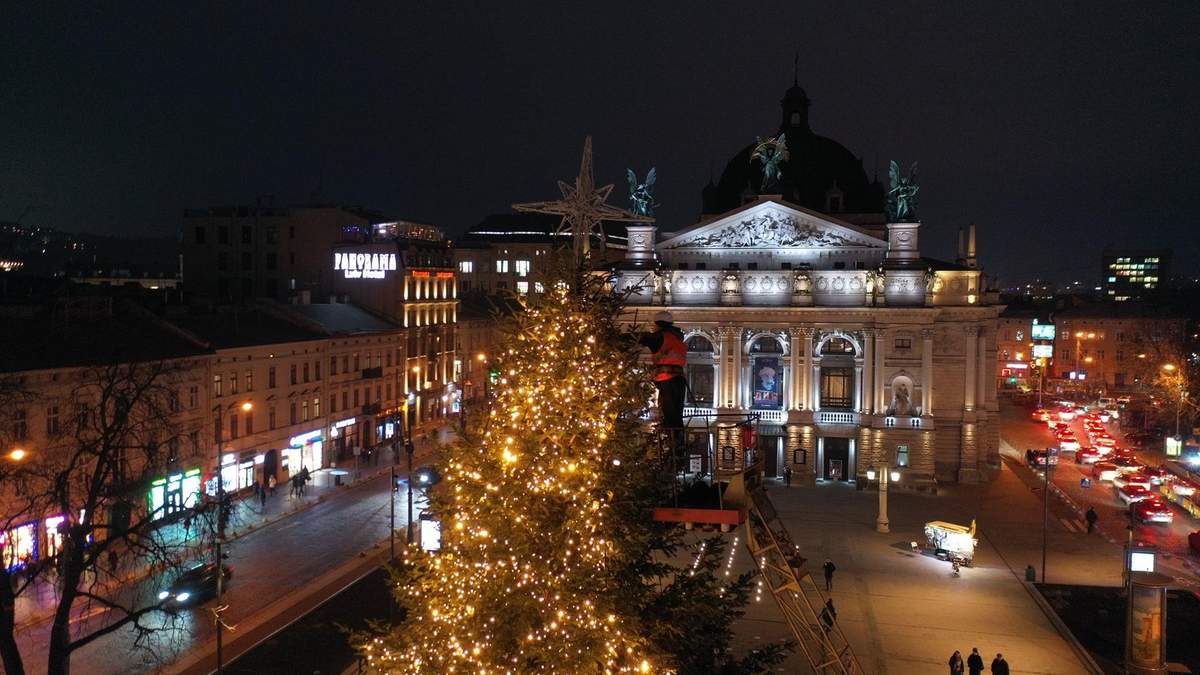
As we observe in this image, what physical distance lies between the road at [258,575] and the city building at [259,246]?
27.7m

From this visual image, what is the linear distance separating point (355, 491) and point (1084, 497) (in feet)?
131

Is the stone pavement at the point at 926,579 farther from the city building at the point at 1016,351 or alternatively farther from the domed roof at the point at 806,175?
the city building at the point at 1016,351

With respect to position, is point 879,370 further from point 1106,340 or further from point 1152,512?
point 1106,340

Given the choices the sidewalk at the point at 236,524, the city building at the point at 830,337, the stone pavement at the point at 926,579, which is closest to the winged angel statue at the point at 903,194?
the city building at the point at 830,337

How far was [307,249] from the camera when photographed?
7412 cm

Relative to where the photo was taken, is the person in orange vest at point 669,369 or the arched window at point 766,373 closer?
the person in orange vest at point 669,369

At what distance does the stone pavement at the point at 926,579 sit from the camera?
1075 inches

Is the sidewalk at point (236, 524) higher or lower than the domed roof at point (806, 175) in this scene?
lower

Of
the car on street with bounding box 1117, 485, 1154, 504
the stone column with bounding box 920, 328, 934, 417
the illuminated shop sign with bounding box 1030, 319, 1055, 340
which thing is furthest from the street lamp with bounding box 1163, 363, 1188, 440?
the stone column with bounding box 920, 328, 934, 417

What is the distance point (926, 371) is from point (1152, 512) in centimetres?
1505

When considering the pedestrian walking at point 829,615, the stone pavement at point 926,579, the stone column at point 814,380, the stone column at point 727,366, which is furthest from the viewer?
the stone column at point 727,366

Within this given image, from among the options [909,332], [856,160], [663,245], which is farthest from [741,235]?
[856,160]

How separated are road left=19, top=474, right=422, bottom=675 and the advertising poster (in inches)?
910

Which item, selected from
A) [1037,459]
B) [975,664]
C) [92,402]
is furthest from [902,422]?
[92,402]
